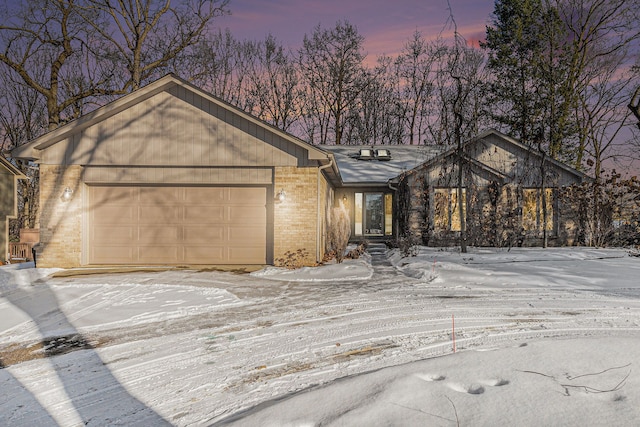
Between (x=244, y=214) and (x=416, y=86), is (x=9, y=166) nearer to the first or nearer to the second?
(x=244, y=214)

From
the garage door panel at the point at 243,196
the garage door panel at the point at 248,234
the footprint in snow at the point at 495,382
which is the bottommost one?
the footprint in snow at the point at 495,382

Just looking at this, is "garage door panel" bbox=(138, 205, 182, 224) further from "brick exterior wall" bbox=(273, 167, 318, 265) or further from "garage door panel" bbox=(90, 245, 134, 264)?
"brick exterior wall" bbox=(273, 167, 318, 265)

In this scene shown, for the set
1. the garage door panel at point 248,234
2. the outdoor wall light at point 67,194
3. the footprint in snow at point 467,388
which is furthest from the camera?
the garage door panel at point 248,234

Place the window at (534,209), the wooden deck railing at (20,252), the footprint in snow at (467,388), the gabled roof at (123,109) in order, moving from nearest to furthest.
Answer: the footprint in snow at (467,388), the gabled roof at (123,109), the wooden deck railing at (20,252), the window at (534,209)

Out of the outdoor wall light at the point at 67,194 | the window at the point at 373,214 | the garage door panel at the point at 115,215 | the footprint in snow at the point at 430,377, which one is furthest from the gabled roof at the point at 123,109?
the window at the point at 373,214

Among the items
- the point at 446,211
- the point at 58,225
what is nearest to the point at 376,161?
the point at 446,211

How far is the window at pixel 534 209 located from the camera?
653 inches

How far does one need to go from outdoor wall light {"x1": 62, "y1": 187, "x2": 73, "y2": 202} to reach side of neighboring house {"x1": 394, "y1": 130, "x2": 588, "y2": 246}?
1113cm

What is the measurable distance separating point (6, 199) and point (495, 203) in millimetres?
18680

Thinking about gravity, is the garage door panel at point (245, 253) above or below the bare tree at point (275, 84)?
below

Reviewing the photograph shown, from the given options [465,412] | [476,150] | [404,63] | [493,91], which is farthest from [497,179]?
[404,63]

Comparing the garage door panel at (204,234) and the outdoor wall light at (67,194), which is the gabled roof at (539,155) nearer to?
the garage door panel at (204,234)

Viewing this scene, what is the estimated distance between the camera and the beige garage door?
11930 mm

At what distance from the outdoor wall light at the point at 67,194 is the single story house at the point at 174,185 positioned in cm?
2
